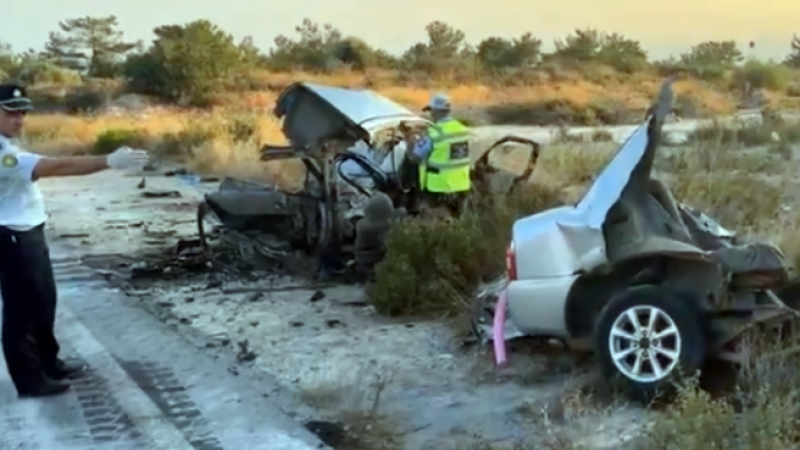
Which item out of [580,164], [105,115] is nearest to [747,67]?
[105,115]

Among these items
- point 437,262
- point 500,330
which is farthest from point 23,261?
point 437,262

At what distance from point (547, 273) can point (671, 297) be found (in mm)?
988

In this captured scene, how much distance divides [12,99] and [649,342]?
4.03m

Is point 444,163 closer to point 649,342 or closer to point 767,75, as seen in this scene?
point 649,342

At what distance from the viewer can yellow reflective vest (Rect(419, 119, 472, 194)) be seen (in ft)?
40.9

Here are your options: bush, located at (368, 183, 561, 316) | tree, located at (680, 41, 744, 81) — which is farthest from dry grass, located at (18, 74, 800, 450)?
tree, located at (680, 41, 744, 81)

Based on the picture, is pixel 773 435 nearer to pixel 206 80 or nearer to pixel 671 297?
pixel 671 297

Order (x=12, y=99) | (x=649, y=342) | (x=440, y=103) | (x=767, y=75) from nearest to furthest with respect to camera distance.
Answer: (x=649, y=342), (x=12, y=99), (x=440, y=103), (x=767, y=75)

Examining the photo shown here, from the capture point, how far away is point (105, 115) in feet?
151

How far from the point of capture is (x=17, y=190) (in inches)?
315

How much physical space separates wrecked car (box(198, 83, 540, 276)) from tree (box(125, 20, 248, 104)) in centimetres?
3900

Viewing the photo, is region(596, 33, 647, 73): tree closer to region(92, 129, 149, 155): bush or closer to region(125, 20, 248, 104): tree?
region(125, 20, 248, 104): tree

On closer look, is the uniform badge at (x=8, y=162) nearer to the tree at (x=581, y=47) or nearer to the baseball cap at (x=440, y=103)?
the baseball cap at (x=440, y=103)

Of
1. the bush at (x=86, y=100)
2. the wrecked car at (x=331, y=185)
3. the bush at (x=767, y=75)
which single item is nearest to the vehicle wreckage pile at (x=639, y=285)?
the wrecked car at (x=331, y=185)
